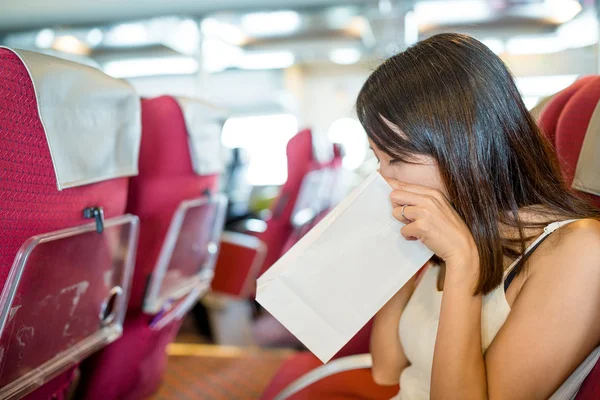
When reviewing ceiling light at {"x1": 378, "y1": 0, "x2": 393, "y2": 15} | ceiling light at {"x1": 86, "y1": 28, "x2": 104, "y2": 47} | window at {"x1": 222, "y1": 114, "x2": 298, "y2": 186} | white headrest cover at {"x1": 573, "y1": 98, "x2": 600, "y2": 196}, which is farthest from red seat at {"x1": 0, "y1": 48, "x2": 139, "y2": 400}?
window at {"x1": 222, "y1": 114, "x2": 298, "y2": 186}

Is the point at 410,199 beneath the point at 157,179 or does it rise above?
above

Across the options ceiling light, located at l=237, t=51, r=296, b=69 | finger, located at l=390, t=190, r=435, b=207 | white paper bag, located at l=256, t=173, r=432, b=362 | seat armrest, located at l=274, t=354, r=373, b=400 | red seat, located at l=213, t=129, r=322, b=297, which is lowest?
red seat, located at l=213, t=129, r=322, b=297

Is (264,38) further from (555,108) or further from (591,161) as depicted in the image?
(591,161)

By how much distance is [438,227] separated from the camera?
0.88 m

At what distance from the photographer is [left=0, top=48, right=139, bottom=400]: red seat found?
33.4 inches

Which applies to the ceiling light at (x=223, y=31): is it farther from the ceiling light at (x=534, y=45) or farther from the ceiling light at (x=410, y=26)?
the ceiling light at (x=534, y=45)

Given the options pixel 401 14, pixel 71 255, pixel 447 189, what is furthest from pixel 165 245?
pixel 401 14

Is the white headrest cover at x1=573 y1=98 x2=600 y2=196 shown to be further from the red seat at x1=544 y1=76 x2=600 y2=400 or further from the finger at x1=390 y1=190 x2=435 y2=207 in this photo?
the finger at x1=390 y1=190 x2=435 y2=207

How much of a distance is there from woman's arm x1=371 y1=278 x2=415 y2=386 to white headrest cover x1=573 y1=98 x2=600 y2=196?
1.40 ft

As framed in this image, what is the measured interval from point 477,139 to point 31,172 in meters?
0.78

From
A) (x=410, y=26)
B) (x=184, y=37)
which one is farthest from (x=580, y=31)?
(x=184, y=37)

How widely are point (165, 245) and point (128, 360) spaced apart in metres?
0.38

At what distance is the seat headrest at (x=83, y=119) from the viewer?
0.92 meters

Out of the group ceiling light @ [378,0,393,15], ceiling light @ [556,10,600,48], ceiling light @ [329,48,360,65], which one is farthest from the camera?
ceiling light @ [329,48,360,65]
